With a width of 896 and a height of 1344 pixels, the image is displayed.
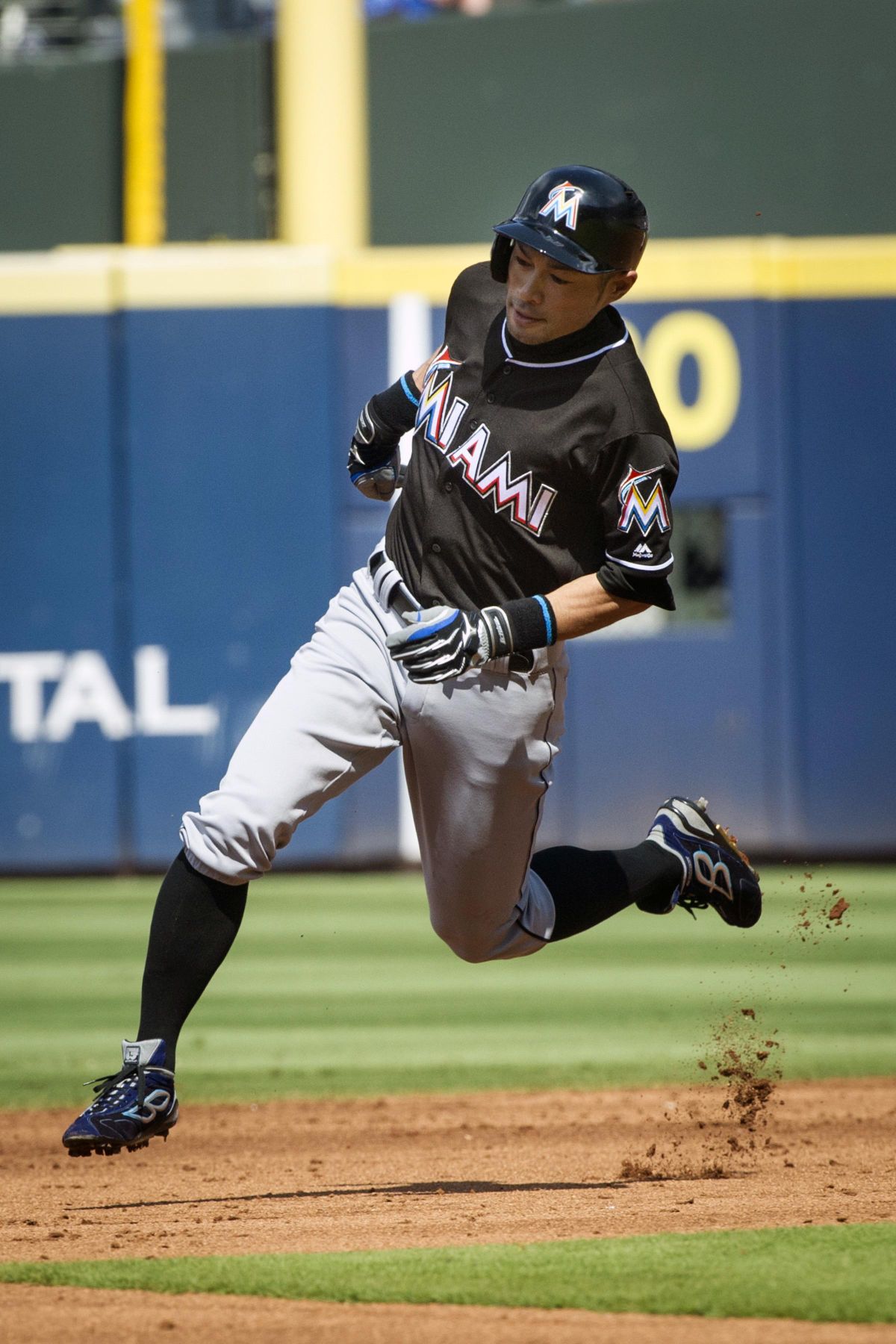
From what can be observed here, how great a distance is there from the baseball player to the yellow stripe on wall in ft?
21.5

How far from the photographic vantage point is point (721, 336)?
1015cm

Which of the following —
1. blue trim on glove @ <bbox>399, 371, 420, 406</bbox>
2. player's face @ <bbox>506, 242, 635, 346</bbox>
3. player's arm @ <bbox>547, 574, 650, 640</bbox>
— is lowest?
player's arm @ <bbox>547, 574, 650, 640</bbox>

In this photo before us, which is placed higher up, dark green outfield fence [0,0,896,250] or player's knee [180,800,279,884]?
dark green outfield fence [0,0,896,250]

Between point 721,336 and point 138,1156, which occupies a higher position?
point 721,336

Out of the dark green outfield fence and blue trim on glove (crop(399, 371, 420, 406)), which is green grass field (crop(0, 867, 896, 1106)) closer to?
blue trim on glove (crop(399, 371, 420, 406))

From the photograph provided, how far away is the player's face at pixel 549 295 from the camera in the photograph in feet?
11.2

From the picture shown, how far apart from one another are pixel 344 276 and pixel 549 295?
691 centimetres

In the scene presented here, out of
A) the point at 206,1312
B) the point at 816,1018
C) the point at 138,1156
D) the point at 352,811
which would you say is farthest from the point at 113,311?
the point at 206,1312

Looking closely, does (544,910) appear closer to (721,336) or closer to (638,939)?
(638,939)

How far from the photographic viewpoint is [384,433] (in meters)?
3.92

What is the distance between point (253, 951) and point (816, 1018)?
2556 millimetres

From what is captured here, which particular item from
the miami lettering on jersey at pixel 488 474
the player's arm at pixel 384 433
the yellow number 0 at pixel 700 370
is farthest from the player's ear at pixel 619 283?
the yellow number 0 at pixel 700 370

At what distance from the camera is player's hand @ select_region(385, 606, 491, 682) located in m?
3.33

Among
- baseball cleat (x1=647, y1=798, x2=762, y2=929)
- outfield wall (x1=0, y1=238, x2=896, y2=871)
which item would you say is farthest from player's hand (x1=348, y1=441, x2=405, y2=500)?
outfield wall (x1=0, y1=238, x2=896, y2=871)
